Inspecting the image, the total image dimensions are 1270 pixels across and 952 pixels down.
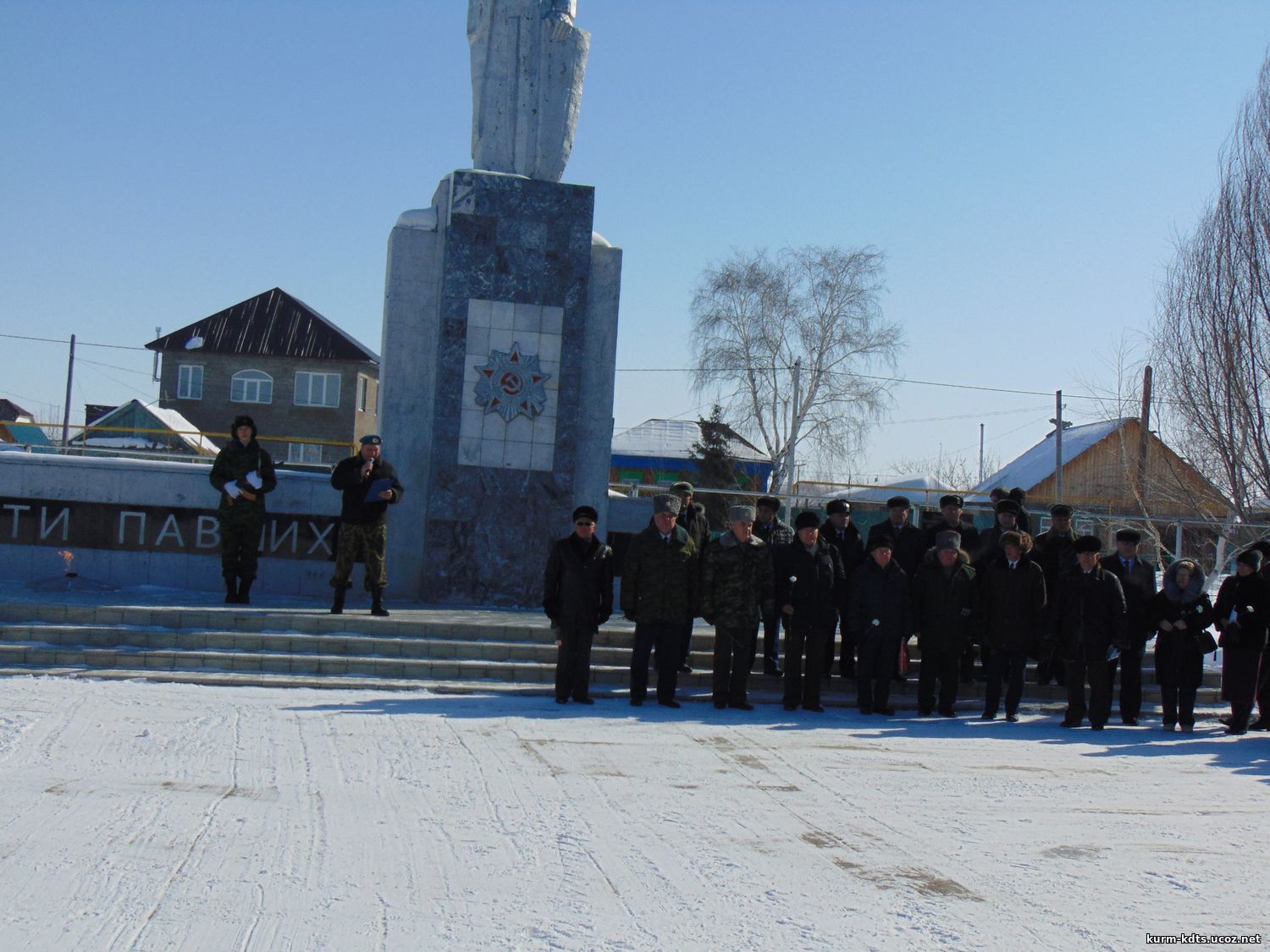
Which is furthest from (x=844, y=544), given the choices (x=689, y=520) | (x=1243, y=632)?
(x=1243, y=632)

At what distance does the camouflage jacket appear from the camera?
Answer: 8.90 metres

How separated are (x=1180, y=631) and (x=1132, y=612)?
45 centimetres

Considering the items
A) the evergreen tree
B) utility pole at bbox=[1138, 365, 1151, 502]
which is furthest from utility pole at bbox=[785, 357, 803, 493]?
utility pole at bbox=[1138, 365, 1151, 502]

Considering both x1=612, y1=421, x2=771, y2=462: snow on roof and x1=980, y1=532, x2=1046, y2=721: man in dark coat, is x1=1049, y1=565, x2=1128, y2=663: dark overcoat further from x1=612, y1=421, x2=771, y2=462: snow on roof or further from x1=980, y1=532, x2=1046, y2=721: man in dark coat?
x1=612, y1=421, x2=771, y2=462: snow on roof

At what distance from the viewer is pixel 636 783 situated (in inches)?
248

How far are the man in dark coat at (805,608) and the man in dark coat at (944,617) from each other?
2.48 feet

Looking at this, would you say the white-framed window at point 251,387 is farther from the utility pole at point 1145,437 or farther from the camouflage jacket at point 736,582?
the camouflage jacket at point 736,582

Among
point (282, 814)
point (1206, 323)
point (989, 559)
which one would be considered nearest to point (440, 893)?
point (282, 814)

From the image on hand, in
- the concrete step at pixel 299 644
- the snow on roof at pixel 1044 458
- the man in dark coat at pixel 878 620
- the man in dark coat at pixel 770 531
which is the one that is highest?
the snow on roof at pixel 1044 458

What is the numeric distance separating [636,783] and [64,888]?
295 cm

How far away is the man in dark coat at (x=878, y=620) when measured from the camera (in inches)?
363

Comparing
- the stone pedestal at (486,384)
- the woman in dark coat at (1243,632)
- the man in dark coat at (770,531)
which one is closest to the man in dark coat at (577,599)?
the man in dark coat at (770,531)

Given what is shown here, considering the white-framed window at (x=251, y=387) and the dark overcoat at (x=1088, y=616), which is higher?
the white-framed window at (x=251, y=387)

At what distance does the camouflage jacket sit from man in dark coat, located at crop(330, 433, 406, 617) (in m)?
2.92
